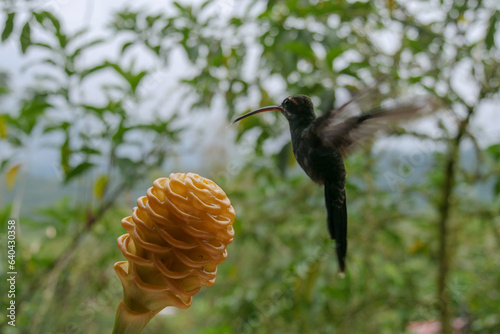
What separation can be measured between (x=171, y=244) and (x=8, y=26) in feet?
1.91

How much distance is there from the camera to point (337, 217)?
304mm

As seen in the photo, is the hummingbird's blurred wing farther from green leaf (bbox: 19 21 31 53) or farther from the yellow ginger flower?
green leaf (bbox: 19 21 31 53)

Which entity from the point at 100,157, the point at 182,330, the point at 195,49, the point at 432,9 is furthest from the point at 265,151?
the point at 182,330

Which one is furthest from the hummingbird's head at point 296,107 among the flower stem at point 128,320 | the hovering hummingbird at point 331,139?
the flower stem at point 128,320

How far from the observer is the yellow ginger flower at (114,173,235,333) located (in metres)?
0.25

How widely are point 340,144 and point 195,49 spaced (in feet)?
2.56

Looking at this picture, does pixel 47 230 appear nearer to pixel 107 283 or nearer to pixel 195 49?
pixel 107 283

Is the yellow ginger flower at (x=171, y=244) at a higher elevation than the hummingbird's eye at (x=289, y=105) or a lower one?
lower

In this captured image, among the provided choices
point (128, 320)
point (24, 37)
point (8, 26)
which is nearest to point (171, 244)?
point (128, 320)

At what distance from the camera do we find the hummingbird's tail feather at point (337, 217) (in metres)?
0.30

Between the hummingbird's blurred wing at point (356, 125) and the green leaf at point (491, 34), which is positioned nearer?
the hummingbird's blurred wing at point (356, 125)

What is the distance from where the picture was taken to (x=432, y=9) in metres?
1.19

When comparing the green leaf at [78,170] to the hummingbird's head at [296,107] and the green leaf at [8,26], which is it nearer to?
the green leaf at [8,26]

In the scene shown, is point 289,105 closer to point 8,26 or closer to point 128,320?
point 128,320
